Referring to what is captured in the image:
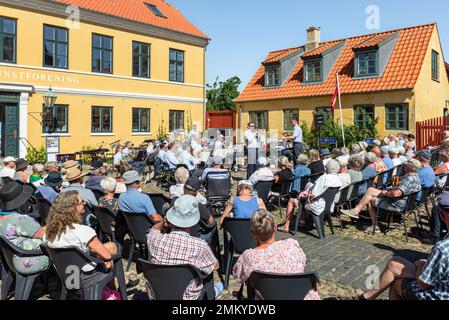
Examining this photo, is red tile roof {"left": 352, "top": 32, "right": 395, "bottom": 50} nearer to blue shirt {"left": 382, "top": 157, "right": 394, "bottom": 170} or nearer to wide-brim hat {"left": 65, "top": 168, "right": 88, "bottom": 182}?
blue shirt {"left": 382, "top": 157, "right": 394, "bottom": 170}

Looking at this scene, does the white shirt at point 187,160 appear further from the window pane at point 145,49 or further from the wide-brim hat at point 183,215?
the window pane at point 145,49

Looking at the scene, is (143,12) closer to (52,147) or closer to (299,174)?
(52,147)

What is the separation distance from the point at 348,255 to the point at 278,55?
2291cm

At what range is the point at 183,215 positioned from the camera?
3.69 m

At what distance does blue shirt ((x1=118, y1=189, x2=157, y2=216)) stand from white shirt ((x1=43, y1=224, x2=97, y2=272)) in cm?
139

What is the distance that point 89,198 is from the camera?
225 inches

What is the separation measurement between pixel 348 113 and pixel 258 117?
6139 millimetres

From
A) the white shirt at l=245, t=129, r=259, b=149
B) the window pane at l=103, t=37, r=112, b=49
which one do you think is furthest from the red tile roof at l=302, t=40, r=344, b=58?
the white shirt at l=245, t=129, r=259, b=149

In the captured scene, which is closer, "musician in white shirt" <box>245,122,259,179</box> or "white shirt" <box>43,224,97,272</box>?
"white shirt" <box>43,224,97,272</box>

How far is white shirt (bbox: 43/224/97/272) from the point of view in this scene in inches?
143

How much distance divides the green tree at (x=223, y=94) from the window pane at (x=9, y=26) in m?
31.3

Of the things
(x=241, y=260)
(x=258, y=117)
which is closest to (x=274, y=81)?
(x=258, y=117)

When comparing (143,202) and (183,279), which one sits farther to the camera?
(143,202)
